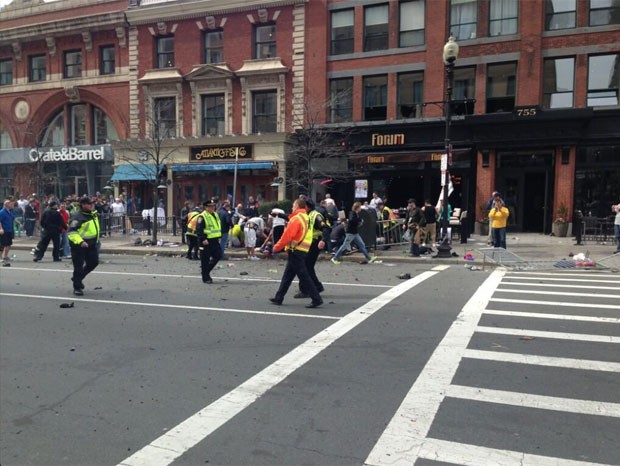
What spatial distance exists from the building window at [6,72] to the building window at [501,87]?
93.6ft

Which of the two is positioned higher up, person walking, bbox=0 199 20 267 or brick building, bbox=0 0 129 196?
brick building, bbox=0 0 129 196

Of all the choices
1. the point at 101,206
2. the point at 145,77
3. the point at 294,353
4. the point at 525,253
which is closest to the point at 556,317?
the point at 294,353

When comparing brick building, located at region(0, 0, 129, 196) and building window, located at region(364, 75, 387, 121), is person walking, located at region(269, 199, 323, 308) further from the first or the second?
brick building, located at region(0, 0, 129, 196)

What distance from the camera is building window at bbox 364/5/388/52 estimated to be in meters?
24.2

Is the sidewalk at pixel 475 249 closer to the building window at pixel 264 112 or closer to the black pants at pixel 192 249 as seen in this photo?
the black pants at pixel 192 249

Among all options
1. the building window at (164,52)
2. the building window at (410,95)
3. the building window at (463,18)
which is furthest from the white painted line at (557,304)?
the building window at (164,52)

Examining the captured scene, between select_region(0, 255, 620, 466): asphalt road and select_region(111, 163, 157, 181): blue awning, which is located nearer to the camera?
select_region(0, 255, 620, 466): asphalt road

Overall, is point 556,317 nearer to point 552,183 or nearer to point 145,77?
point 552,183

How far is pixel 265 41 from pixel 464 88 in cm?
1024

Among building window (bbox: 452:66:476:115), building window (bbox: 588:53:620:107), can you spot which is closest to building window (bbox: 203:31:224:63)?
building window (bbox: 452:66:476:115)

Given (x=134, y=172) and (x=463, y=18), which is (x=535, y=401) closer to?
(x=463, y=18)

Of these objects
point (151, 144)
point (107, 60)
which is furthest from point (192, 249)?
point (107, 60)

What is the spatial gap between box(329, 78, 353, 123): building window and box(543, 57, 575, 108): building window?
855 centimetres

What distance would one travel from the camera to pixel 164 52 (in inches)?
1126
